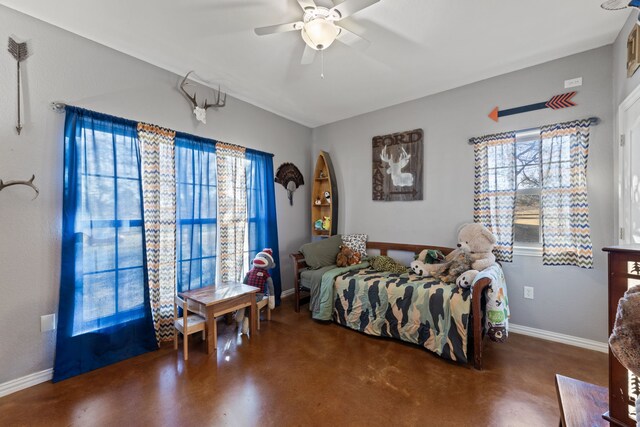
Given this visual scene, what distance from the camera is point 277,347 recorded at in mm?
2488

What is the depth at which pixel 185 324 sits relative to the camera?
91.1 inches

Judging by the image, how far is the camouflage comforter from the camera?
2207 millimetres

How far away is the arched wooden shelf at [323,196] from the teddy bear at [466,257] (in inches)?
56.2

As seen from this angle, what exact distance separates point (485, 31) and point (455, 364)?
2.64 m

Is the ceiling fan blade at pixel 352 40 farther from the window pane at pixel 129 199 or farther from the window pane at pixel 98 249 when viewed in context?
the window pane at pixel 98 249

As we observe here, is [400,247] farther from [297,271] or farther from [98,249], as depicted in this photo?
[98,249]

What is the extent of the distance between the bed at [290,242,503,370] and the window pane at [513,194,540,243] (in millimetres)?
579

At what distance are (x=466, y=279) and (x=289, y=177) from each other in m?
2.58

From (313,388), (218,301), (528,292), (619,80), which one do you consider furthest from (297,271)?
(619,80)

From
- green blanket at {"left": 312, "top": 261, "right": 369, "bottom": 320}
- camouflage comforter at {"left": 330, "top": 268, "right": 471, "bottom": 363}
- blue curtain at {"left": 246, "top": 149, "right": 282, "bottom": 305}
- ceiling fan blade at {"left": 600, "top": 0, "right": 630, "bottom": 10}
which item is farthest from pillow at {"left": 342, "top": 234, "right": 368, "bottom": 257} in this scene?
ceiling fan blade at {"left": 600, "top": 0, "right": 630, "bottom": 10}

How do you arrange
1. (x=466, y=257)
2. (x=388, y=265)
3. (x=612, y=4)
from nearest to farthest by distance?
1. (x=612, y=4)
2. (x=466, y=257)
3. (x=388, y=265)

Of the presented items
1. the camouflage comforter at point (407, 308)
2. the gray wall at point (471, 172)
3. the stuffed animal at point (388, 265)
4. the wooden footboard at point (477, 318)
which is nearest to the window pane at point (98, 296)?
the camouflage comforter at point (407, 308)

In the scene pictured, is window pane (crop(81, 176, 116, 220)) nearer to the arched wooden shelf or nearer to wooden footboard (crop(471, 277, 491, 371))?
the arched wooden shelf

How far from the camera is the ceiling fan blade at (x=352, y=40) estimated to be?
2073mm
